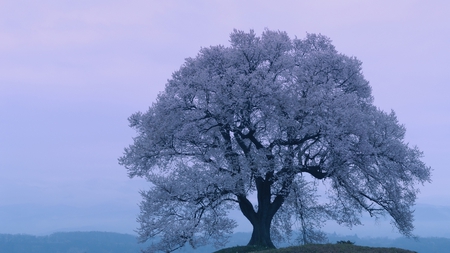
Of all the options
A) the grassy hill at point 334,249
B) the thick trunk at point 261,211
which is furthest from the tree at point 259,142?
the grassy hill at point 334,249

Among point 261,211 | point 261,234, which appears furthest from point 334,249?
point 261,211

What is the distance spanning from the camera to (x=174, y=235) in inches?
1104

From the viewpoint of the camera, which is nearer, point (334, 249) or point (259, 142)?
point (334, 249)

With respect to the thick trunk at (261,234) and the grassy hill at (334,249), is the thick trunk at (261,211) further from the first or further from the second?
the grassy hill at (334,249)

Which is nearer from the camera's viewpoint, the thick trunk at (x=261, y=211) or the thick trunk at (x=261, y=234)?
the thick trunk at (x=261, y=234)

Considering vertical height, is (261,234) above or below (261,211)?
below

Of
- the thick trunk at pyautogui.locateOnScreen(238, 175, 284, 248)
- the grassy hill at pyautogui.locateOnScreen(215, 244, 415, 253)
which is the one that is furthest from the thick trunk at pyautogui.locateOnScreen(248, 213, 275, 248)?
the grassy hill at pyautogui.locateOnScreen(215, 244, 415, 253)

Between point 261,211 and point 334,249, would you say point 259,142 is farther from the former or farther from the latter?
point 334,249

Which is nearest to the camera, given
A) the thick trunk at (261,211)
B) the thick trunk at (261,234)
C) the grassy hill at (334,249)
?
the grassy hill at (334,249)

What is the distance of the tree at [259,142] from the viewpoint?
27.7m

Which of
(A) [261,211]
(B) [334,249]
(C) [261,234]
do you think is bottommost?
(B) [334,249]

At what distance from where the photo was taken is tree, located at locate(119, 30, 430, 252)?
27.7 metres

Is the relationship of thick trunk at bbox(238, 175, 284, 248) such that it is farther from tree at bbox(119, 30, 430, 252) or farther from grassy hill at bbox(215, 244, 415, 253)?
grassy hill at bbox(215, 244, 415, 253)

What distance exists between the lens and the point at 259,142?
2995 cm
